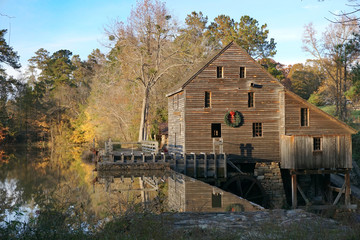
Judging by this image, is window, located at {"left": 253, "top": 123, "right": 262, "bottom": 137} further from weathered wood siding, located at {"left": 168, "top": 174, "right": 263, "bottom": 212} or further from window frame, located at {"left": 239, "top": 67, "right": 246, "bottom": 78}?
weathered wood siding, located at {"left": 168, "top": 174, "right": 263, "bottom": 212}

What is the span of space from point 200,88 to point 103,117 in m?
24.5

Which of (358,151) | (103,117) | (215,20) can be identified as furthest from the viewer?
(215,20)

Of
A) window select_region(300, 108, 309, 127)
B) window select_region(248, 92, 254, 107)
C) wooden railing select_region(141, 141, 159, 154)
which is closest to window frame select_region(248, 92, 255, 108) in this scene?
window select_region(248, 92, 254, 107)

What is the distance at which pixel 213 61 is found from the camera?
28.2 m

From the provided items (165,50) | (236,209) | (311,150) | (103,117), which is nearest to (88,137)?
(103,117)

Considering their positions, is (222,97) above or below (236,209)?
above

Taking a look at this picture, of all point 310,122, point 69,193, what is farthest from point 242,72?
point 69,193

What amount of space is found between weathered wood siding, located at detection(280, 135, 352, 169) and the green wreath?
4.09 m

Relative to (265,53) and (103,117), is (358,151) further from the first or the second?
(103,117)

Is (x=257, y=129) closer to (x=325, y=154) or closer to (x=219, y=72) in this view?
(x=219, y=72)

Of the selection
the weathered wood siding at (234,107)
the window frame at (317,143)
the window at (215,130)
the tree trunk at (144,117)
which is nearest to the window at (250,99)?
the weathered wood siding at (234,107)

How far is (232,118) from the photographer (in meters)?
28.0

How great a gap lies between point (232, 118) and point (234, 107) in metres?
0.83

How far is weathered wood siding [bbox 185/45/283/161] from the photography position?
91.5 ft
